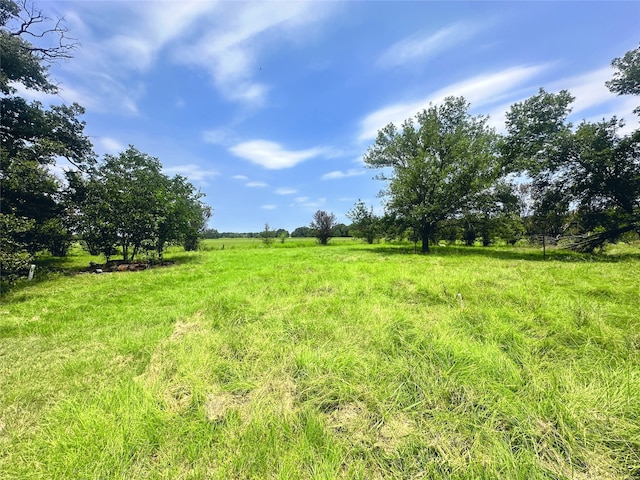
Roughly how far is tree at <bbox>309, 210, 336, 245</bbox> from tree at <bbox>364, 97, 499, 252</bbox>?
54.2 feet

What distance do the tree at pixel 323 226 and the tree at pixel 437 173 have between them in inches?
650

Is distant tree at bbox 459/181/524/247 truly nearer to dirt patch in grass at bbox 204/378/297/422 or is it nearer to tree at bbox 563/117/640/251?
tree at bbox 563/117/640/251

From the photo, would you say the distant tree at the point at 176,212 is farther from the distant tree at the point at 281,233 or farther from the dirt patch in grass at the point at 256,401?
the distant tree at the point at 281,233

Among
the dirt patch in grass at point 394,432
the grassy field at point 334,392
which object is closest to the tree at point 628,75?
the grassy field at point 334,392

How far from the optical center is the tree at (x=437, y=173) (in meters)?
17.7

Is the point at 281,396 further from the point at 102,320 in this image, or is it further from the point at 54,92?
the point at 54,92

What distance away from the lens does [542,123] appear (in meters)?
17.7

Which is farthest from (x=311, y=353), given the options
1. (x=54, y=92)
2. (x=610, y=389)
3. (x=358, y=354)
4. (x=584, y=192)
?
(x=584, y=192)

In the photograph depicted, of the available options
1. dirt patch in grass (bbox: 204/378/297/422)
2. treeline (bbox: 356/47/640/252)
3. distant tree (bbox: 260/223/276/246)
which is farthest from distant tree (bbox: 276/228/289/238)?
dirt patch in grass (bbox: 204/378/297/422)

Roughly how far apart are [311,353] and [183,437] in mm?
1574

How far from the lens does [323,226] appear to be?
1458 inches

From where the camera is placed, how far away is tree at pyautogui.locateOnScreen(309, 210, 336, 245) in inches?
1458

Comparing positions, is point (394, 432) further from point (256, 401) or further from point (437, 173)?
point (437, 173)

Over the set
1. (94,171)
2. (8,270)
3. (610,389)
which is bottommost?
(610,389)
